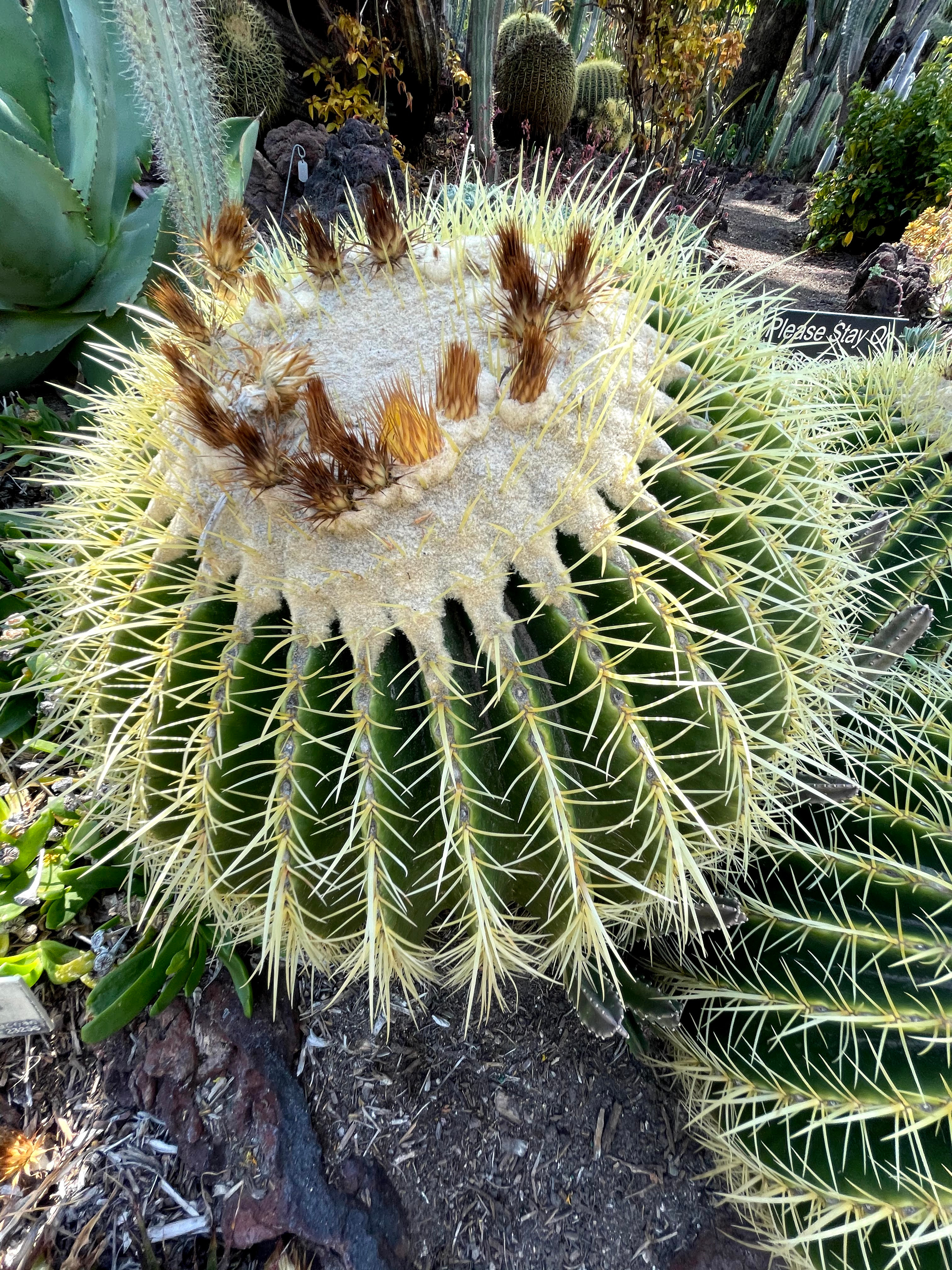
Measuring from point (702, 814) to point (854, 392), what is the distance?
4.86 feet

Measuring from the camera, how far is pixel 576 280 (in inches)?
41.3

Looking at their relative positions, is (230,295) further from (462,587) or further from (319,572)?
(462,587)

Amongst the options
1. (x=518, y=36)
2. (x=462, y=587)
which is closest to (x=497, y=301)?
(x=462, y=587)

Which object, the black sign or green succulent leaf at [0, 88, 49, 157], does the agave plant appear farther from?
the black sign

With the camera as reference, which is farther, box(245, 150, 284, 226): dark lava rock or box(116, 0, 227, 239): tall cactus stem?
box(245, 150, 284, 226): dark lava rock

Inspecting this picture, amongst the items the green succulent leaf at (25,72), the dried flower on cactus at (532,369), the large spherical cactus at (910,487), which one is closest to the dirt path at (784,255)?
the large spherical cactus at (910,487)

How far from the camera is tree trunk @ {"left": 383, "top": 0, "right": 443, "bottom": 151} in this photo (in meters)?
5.27

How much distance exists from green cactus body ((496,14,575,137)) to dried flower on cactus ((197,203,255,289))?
7545 millimetres

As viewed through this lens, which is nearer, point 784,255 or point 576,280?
point 576,280

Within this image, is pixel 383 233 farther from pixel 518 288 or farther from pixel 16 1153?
pixel 16 1153

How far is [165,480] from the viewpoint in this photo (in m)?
1.10

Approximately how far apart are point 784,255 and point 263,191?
22.6 ft

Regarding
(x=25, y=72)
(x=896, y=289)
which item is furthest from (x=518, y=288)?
(x=896, y=289)

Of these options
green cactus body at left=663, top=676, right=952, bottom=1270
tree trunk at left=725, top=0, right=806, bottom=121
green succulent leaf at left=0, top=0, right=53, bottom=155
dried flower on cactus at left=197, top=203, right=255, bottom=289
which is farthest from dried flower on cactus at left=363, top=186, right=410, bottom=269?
tree trunk at left=725, top=0, right=806, bottom=121
